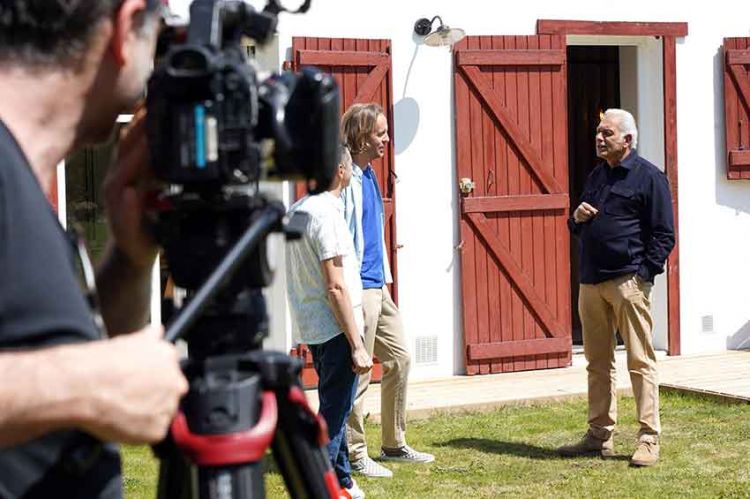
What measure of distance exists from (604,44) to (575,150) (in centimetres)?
132

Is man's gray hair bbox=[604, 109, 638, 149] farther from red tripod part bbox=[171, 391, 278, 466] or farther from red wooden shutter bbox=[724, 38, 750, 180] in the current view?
red tripod part bbox=[171, 391, 278, 466]

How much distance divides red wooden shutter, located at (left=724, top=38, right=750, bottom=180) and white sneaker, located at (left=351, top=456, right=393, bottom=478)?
4701 millimetres

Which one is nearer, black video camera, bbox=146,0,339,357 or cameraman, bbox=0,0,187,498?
cameraman, bbox=0,0,187,498

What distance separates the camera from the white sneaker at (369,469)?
6.12m

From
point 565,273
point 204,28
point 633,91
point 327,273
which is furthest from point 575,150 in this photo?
point 204,28

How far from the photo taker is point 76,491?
5.29 feet

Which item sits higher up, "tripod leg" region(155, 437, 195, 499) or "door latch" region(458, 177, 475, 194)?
"door latch" region(458, 177, 475, 194)

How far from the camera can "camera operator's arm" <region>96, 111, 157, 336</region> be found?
6.17 ft

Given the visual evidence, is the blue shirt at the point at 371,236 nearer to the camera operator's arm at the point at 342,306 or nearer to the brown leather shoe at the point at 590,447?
the camera operator's arm at the point at 342,306

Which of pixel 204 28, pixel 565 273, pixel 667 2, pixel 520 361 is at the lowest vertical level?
pixel 520 361

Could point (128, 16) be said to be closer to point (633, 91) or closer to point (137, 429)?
point (137, 429)

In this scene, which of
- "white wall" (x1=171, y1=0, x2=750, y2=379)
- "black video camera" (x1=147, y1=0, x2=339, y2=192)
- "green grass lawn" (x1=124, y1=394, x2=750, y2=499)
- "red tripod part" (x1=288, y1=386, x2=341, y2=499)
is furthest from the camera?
"white wall" (x1=171, y1=0, x2=750, y2=379)

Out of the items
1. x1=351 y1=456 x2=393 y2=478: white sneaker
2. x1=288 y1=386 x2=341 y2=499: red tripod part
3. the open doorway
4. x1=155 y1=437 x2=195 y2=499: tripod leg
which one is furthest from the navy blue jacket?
x1=155 y1=437 x2=195 y2=499: tripod leg

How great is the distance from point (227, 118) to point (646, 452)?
506 cm
